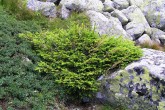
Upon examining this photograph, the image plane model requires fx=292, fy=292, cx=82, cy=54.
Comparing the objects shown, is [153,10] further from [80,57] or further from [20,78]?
[20,78]

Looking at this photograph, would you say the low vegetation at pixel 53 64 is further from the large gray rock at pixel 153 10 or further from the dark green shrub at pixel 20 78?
the large gray rock at pixel 153 10

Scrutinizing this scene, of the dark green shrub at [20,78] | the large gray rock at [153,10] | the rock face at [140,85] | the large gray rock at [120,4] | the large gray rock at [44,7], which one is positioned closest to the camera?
the dark green shrub at [20,78]

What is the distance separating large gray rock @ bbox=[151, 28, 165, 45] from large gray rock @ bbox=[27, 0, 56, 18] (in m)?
4.40

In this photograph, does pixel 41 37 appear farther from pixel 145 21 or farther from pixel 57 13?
pixel 145 21

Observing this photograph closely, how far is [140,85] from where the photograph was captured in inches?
265

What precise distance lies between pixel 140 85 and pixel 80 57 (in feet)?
5.05

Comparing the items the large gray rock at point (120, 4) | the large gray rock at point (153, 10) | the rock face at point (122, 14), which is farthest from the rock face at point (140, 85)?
the large gray rock at point (153, 10)

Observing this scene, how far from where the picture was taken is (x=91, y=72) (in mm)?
6766

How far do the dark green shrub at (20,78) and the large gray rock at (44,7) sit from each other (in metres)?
2.30

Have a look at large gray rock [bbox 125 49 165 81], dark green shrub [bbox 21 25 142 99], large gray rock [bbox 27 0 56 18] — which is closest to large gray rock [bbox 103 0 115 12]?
large gray rock [bbox 27 0 56 18]

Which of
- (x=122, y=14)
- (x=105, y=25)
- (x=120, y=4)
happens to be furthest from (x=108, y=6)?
(x=105, y=25)

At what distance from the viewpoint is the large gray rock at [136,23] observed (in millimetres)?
11471

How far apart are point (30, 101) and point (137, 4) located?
8.67 m

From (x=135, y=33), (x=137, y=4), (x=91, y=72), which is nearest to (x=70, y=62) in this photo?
(x=91, y=72)
